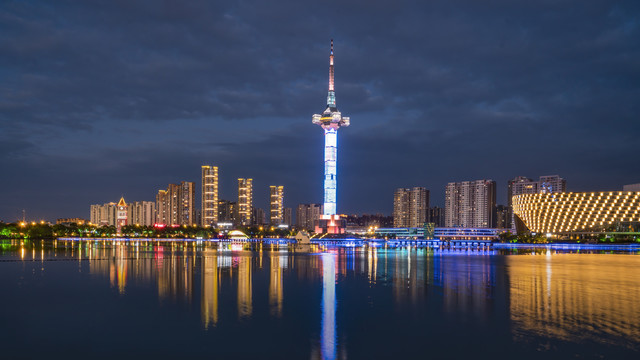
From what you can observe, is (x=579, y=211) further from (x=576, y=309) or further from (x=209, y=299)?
(x=209, y=299)

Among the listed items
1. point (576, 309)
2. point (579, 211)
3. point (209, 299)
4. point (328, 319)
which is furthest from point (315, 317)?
point (579, 211)

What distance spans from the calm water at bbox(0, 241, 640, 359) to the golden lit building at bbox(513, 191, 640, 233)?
13871 centimetres

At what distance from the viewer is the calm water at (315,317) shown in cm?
1866

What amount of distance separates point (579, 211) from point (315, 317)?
169 m

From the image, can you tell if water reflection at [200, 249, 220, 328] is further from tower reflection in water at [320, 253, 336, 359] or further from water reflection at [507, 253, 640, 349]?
water reflection at [507, 253, 640, 349]

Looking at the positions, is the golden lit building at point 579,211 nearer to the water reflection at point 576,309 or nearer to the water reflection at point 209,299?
the water reflection at point 576,309

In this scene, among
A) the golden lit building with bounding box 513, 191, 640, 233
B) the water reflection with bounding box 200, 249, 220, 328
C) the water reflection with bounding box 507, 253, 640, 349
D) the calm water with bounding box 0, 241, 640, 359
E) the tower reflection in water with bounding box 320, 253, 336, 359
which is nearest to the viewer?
the tower reflection in water with bounding box 320, 253, 336, 359

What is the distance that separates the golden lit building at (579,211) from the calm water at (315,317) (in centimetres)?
13871

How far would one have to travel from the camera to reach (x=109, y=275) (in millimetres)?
42906

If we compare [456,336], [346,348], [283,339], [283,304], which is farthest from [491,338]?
[283,304]

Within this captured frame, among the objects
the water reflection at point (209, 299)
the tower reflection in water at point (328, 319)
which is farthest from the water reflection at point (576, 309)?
the water reflection at point (209, 299)

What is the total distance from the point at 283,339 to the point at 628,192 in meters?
172

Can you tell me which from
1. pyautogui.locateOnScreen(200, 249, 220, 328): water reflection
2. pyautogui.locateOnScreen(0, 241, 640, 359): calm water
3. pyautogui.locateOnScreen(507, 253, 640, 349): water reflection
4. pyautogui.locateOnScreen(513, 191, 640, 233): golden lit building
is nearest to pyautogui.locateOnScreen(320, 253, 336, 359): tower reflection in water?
pyautogui.locateOnScreen(0, 241, 640, 359): calm water

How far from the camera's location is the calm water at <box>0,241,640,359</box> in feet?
61.2
